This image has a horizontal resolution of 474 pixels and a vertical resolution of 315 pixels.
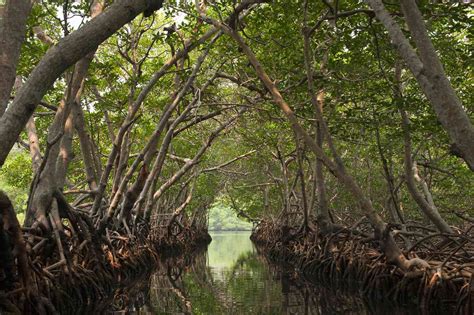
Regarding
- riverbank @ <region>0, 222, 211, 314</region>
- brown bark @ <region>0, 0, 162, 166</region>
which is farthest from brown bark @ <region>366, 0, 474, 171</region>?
riverbank @ <region>0, 222, 211, 314</region>

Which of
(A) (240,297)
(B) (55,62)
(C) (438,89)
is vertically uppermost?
(B) (55,62)

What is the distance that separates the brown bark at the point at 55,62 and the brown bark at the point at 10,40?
172 mm

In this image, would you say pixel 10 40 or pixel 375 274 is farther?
pixel 375 274

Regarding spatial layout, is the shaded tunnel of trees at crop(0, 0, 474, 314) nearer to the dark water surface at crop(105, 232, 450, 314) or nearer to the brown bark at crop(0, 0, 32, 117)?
the brown bark at crop(0, 0, 32, 117)

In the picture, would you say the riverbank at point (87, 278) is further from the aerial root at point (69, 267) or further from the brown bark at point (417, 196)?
the brown bark at point (417, 196)

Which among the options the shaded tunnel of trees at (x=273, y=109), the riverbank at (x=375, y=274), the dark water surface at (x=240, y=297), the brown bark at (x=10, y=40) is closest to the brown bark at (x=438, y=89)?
the shaded tunnel of trees at (x=273, y=109)

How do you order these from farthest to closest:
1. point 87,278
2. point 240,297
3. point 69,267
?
1. point 240,297
2. point 87,278
3. point 69,267

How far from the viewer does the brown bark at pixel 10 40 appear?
3762 millimetres

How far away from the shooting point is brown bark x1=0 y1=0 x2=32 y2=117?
3762 millimetres

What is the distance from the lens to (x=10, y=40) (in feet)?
12.7

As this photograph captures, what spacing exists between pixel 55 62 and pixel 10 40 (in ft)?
1.46

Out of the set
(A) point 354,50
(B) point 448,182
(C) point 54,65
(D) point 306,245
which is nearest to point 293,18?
(A) point 354,50

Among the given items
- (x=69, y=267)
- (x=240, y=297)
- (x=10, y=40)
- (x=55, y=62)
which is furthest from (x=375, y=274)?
(x=10, y=40)

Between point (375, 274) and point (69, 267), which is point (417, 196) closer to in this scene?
point (375, 274)
